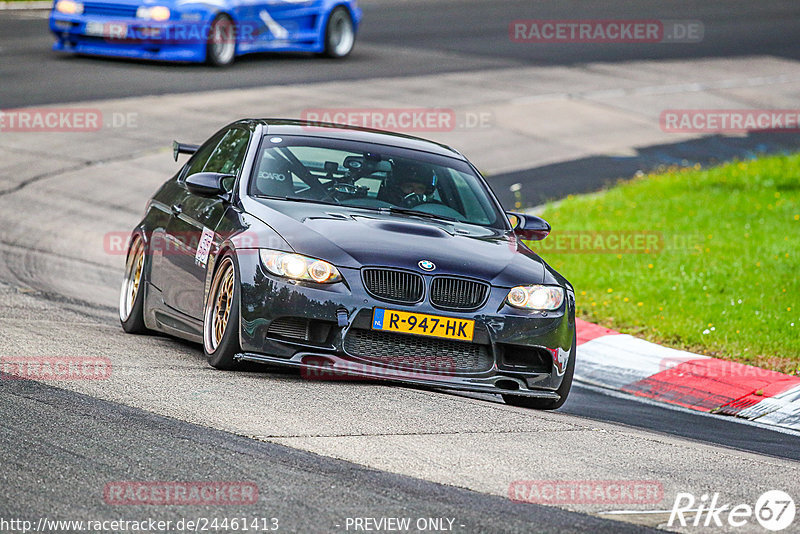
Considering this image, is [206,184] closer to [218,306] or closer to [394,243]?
[218,306]

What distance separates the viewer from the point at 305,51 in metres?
24.1

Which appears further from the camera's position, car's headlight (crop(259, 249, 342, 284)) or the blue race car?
the blue race car

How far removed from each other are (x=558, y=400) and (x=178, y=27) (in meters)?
14.2

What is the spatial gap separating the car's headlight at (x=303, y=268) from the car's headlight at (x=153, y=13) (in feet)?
44.2

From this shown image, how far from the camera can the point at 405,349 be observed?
7227 millimetres

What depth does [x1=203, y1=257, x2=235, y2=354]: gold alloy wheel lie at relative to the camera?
24.7 ft

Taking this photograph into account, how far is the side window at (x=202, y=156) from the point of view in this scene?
9.34 metres

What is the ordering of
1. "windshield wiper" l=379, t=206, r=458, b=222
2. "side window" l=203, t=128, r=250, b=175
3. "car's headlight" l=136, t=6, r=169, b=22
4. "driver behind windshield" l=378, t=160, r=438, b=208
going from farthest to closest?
"car's headlight" l=136, t=6, r=169, b=22, "side window" l=203, t=128, r=250, b=175, "driver behind windshield" l=378, t=160, r=438, b=208, "windshield wiper" l=379, t=206, r=458, b=222

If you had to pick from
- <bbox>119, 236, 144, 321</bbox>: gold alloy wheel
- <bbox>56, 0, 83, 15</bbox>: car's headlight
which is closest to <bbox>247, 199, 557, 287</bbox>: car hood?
<bbox>119, 236, 144, 321</bbox>: gold alloy wheel

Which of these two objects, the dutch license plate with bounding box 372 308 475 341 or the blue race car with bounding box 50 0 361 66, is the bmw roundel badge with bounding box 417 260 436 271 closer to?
the dutch license plate with bounding box 372 308 475 341

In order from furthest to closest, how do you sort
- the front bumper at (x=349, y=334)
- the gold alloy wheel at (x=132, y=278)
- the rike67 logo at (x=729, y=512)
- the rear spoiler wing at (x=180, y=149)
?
1. the rear spoiler wing at (x=180, y=149)
2. the gold alloy wheel at (x=132, y=278)
3. the front bumper at (x=349, y=334)
4. the rike67 logo at (x=729, y=512)

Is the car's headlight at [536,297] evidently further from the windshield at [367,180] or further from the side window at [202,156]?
the side window at [202,156]

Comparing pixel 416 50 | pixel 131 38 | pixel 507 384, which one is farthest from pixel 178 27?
pixel 507 384

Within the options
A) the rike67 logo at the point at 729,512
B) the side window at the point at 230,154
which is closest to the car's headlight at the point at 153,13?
the side window at the point at 230,154
